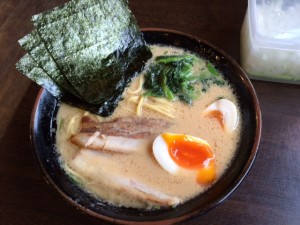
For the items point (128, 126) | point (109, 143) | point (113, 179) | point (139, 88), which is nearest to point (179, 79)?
point (139, 88)

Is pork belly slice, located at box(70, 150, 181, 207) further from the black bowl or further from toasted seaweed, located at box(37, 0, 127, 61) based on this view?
toasted seaweed, located at box(37, 0, 127, 61)

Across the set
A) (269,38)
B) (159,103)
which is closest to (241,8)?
(269,38)

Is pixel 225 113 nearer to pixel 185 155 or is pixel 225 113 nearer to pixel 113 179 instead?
pixel 185 155

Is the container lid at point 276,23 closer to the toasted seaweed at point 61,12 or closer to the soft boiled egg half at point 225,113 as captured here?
the soft boiled egg half at point 225,113

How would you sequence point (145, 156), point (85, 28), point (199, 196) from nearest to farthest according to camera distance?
point (199, 196)
point (145, 156)
point (85, 28)

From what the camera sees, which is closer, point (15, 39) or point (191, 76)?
point (191, 76)

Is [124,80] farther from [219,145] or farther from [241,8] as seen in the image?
[241,8]

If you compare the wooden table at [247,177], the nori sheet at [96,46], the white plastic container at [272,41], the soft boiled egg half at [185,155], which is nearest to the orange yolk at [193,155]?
the soft boiled egg half at [185,155]
